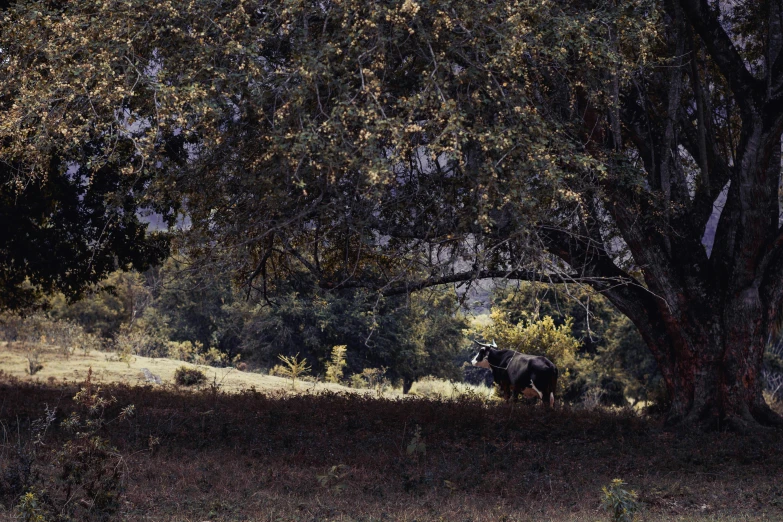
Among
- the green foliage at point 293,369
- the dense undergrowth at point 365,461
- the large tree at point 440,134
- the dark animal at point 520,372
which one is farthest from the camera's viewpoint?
the green foliage at point 293,369

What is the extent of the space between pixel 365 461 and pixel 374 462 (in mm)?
139

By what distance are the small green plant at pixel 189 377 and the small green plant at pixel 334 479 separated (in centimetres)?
1205

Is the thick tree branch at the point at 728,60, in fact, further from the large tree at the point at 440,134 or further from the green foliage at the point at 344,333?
the green foliage at the point at 344,333

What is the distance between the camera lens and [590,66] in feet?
38.5

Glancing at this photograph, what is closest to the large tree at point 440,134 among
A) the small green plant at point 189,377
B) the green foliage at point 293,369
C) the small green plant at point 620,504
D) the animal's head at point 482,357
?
the small green plant at point 620,504

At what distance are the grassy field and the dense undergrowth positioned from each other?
32 millimetres

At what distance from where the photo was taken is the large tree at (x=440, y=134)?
10711mm

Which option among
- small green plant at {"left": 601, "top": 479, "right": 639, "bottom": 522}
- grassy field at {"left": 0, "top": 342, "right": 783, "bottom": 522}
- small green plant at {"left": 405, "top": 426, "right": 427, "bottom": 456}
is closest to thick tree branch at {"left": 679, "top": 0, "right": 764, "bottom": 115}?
grassy field at {"left": 0, "top": 342, "right": 783, "bottom": 522}

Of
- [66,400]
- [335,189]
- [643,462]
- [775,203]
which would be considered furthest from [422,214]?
[66,400]

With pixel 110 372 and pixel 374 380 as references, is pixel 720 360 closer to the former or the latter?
pixel 110 372

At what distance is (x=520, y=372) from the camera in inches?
811

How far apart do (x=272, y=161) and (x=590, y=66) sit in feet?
16.0

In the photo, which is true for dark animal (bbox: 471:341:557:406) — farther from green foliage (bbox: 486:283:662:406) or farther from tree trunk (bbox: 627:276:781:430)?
green foliage (bbox: 486:283:662:406)

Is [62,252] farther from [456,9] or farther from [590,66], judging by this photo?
[590,66]
